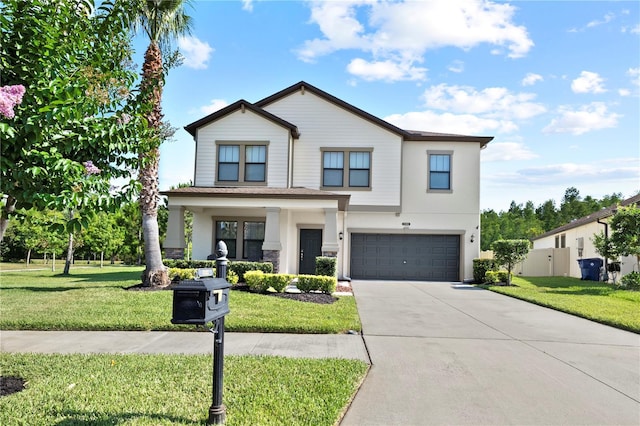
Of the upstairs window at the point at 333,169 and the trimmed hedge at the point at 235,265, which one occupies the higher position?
the upstairs window at the point at 333,169

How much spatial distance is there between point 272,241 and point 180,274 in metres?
3.60

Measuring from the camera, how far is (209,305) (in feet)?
11.9

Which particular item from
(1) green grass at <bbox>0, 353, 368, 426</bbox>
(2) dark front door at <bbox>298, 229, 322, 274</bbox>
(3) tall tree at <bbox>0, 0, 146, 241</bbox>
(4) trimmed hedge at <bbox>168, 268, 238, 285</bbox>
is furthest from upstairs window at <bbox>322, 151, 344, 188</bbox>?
(3) tall tree at <bbox>0, 0, 146, 241</bbox>

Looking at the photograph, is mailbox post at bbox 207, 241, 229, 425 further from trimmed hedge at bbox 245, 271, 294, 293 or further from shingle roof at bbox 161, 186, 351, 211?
shingle roof at bbox 161, 186, 351, 211

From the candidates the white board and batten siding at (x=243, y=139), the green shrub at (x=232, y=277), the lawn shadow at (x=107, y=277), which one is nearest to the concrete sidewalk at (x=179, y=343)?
the green shrub at (x=232, y=277)

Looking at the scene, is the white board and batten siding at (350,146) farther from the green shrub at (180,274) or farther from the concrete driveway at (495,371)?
the concrete driveway at (495,371)

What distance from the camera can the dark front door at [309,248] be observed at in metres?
19.8

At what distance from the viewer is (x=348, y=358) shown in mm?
6266

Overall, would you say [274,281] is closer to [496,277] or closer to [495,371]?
[495,371]

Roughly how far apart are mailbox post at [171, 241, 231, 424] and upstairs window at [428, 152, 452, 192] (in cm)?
1759

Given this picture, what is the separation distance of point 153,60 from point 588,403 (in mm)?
13799

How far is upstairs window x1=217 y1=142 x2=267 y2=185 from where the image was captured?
62.2ft

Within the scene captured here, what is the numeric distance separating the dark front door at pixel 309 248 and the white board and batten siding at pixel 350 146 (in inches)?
80.6

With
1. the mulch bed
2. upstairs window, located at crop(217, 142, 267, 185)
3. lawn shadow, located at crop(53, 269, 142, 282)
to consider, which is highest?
upstairs window, located at crop(217, 142, 267, 185)
